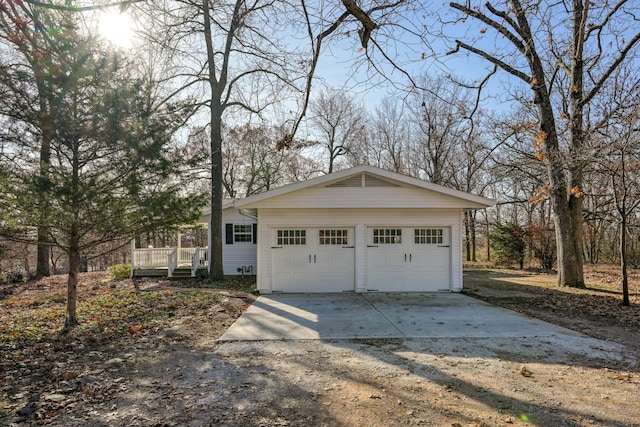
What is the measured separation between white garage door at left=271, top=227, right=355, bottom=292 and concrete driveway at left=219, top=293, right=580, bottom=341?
0.98 m

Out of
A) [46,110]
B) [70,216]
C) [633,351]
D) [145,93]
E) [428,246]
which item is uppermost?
[145,93]

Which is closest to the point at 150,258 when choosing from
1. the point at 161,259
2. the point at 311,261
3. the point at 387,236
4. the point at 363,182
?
the point at 161,259

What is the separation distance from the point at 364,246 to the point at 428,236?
190 centimetres

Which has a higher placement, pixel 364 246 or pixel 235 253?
pixel 364 246

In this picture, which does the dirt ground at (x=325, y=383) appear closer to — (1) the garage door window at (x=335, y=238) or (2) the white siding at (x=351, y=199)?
(2) the white siding at (x=351, y=199)

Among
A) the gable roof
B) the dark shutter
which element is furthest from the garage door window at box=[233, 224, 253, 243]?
the gable roof

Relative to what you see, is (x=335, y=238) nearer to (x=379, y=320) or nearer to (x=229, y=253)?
(x=379, y=320)

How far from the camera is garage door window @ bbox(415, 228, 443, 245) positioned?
1075 cm

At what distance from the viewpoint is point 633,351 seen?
5.11 m

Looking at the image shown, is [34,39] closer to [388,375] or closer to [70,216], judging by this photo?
[70,216]

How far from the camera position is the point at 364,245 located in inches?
417

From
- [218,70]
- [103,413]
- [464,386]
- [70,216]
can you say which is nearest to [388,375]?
[464,386]

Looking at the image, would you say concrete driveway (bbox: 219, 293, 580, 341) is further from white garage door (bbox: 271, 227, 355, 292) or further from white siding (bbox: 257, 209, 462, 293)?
white siding (bbox: 257, 209, 462, 293)

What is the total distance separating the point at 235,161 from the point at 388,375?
76.9 ft
